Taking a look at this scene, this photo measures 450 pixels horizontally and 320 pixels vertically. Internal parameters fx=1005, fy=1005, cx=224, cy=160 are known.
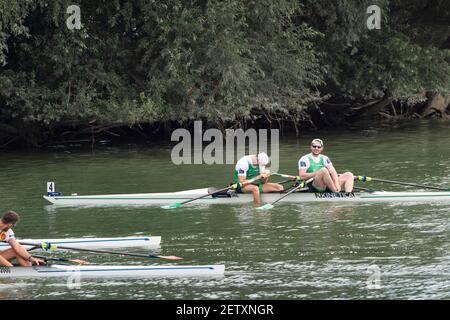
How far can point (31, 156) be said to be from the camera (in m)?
28.8

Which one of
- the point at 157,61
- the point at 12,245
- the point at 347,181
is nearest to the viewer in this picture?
the point at 12,245

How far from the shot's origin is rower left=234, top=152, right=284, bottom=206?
20016mm

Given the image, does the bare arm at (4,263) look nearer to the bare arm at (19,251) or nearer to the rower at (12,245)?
the rower at (12,245)

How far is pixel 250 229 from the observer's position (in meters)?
17.8

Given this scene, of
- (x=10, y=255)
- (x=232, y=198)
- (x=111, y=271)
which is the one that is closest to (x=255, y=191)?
(x=232, y=198)

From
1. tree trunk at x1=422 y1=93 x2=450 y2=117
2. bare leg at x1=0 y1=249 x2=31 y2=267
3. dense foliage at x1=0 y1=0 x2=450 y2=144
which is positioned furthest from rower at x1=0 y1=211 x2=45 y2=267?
tree trunk at x1=422 y1=93 x2=450 y2=117

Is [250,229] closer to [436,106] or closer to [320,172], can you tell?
[320,172]

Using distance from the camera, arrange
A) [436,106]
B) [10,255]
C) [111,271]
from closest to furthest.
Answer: [111,271] → [10,255] → [436,106]

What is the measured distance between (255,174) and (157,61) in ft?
29.5

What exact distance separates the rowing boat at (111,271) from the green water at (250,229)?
0.13m

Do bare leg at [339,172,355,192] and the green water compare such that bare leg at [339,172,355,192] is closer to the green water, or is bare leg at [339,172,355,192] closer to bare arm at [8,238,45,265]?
the green water

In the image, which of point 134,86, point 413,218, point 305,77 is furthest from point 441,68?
point 413,218
